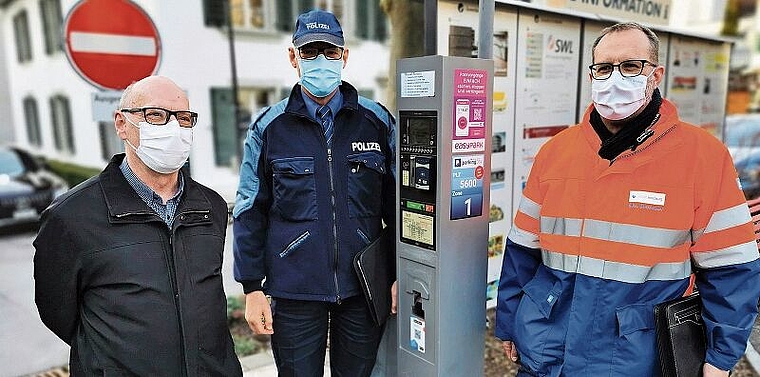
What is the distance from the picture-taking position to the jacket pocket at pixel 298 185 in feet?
6.81

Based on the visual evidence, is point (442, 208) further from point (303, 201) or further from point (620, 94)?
point (620, 94)

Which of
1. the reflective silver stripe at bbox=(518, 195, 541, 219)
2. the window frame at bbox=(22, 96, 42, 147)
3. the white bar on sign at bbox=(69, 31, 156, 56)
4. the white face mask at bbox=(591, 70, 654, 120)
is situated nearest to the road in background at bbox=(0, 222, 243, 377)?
the white bar on sign at bbox=(69, 31, 156, 56)

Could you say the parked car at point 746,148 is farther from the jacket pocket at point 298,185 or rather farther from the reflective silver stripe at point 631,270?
the jacket pocket at point 298,185

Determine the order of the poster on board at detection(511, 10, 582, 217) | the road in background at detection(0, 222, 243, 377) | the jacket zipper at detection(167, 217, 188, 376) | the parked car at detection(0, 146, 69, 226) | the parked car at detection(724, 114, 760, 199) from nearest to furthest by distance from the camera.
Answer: the jacket zipper at detection(167, 217, 188, 376), the poster on board at detection(511, 10, 582, 217), the road in background at detection(0, 222, 243, 377), the parked car at detection(0, 146, 69, 226), the parked car at detection(724, 114, 760, 199)

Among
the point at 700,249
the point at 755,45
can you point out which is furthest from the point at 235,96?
the point at 755,45

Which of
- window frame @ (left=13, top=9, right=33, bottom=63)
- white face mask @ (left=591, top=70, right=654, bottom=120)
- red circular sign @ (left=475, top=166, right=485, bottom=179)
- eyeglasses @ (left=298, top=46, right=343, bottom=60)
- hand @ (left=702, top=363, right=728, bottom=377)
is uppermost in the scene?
window frame @ (left=13, top=9, right=33, bottom=63)

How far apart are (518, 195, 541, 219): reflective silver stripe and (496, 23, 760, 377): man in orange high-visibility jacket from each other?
3cm

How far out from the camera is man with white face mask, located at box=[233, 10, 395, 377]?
82.2 inches

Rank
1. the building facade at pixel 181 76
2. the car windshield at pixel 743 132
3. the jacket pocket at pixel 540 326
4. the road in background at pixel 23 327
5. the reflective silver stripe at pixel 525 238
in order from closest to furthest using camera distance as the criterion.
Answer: the jacket pocket at pixel 540 326 < the reflective silver stripe at pixel 525 238 < the road in background at pixel 23 327 < the building facade at pixel 181 76 < the car windshield at pixel 743 132

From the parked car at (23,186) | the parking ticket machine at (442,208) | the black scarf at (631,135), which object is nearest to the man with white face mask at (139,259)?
the parking ticket machine at (442,208)

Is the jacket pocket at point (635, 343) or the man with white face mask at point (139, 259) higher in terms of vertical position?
the man with white face mask at point (139, 259)

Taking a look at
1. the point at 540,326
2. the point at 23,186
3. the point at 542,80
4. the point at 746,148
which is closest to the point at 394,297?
the point at 540,326

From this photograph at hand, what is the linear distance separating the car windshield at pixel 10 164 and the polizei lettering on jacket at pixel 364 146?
20.0 ft

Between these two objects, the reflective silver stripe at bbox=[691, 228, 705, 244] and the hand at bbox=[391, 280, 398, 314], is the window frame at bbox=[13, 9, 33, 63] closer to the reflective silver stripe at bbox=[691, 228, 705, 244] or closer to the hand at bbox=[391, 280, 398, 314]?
the hand at bbox=[391, 280, 398, 314]
